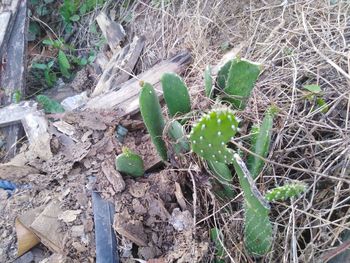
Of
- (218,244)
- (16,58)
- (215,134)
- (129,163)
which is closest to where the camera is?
(215,134)

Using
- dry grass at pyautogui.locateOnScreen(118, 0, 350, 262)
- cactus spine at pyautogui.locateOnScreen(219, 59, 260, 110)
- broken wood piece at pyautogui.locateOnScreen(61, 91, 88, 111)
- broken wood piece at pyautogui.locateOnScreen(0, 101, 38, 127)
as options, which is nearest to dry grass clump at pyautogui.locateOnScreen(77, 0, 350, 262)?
dry grass at pyautogui.locateOnScreen(118, 0, 350, 262)

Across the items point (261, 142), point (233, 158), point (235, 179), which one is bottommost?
point (235, 179)

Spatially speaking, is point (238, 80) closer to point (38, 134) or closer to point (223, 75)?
point (223, 75)

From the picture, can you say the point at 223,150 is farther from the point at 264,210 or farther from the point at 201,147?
the point at 264,210

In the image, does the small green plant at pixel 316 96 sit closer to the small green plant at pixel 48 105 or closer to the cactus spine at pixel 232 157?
the cactus spine at pixel 232 157

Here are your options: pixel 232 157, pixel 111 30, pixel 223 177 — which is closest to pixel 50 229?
pixel 223 177
